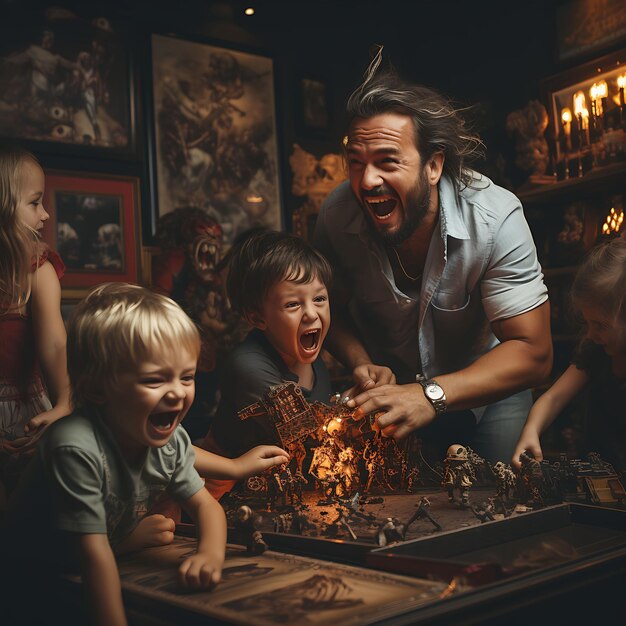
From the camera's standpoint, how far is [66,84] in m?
3.53

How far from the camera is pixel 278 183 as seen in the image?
4.29m

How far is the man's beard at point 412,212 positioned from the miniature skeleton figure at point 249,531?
3.35 feet

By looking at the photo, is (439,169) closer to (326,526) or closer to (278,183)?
(326,526)

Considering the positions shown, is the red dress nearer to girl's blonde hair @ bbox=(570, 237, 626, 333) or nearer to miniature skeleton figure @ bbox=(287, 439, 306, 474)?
miniature skeleton figure @ bbox=(287, 439, 306, 474)

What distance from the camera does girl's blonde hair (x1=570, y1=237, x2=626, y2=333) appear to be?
2.04m

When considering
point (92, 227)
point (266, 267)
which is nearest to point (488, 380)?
point (266, 267)

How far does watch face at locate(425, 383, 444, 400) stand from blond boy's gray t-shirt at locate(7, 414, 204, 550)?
28.7 inches

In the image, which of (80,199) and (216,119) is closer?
(80,199)

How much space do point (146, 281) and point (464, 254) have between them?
1.88 metres

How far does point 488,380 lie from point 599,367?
0.43m

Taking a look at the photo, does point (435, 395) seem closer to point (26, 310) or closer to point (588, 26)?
point (26, 310)

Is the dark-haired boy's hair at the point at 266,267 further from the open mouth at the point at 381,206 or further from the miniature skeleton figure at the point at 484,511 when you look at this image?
the miniature skeleton figure at the point at 484,511

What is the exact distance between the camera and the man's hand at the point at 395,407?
183cm

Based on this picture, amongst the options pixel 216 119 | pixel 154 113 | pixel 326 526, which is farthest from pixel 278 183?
pixel 326 526
